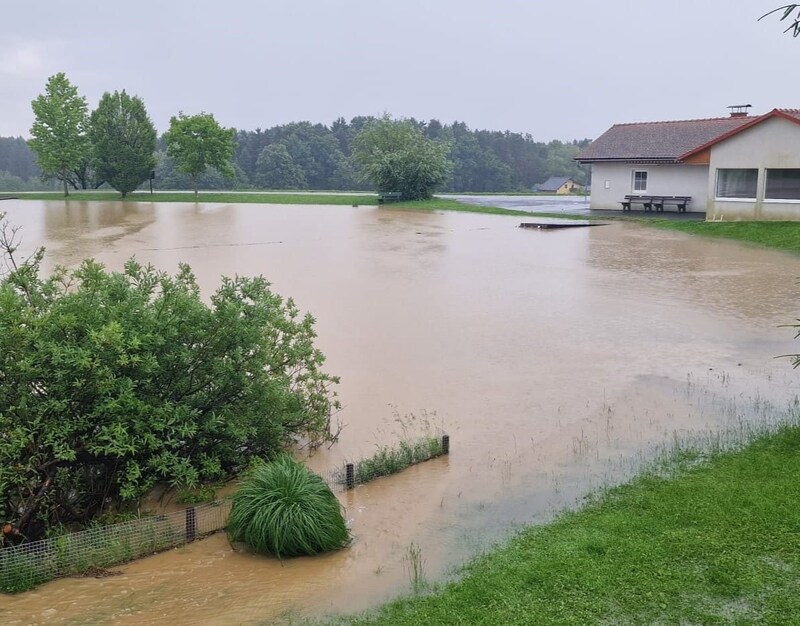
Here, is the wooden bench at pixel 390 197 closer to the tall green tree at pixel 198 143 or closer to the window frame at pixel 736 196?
the tall green tree at pixel 198 143

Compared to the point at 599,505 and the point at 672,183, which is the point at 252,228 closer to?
the point at 672,183

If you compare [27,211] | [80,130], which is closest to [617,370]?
[27,211]

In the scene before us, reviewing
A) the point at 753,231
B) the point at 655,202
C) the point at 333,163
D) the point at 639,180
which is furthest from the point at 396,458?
the point at 333,163

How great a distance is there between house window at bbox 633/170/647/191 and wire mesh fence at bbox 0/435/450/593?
3095 cm

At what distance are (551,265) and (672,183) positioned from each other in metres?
15.2

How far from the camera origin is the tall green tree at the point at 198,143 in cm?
5138

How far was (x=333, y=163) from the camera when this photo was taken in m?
92.2

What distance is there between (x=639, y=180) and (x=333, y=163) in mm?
60532

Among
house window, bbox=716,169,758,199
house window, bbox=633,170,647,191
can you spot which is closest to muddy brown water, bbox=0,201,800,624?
house window, bbox=716,169,758,199

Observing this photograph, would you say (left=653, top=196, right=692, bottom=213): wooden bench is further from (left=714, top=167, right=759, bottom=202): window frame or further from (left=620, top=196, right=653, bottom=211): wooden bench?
(left=714, top=167, right=759, bottom=202): window frame

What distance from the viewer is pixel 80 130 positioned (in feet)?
176

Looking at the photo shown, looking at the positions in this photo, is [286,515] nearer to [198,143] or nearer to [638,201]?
[638,201]

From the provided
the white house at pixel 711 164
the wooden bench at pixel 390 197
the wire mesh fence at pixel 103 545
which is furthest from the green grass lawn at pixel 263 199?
the wire mesh fence at pixel 103 545

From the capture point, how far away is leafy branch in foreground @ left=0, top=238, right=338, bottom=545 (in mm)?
6516
